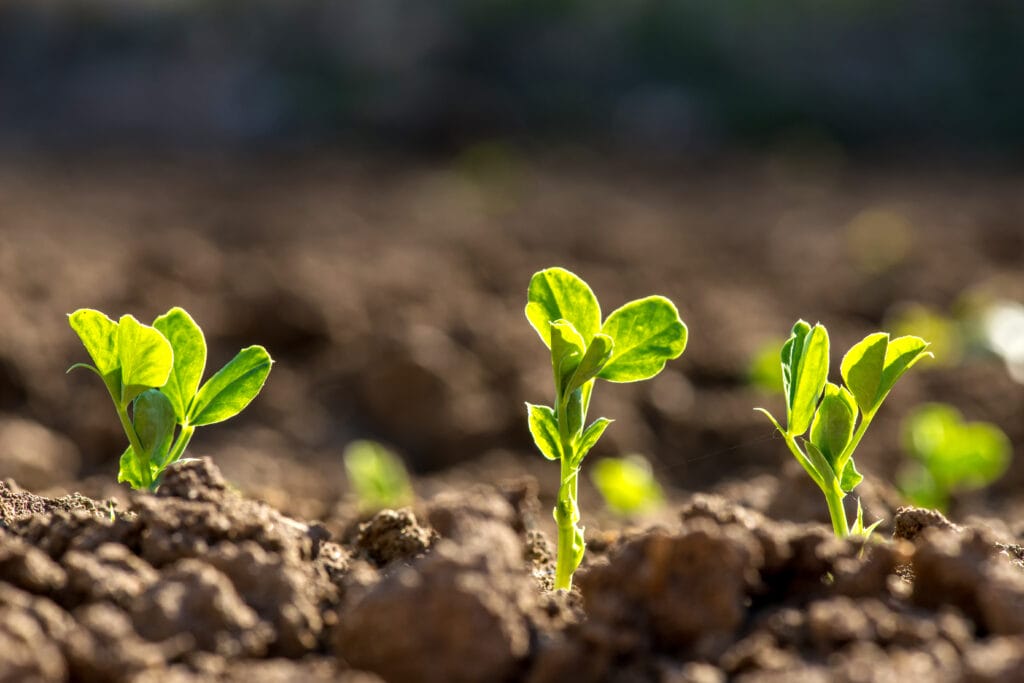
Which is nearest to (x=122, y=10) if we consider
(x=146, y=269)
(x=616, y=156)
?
(x=616, y=156)

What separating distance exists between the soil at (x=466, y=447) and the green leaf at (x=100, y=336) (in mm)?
146

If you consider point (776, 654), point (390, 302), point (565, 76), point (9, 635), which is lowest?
point (9, 635)

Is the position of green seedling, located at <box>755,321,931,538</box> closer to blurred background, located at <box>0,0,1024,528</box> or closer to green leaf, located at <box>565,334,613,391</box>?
green leaf, located at <box>565,334,613,391</box>

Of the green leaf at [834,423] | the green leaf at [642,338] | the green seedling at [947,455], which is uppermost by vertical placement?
the green seedling at [947,455]

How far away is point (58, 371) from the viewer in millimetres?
3371

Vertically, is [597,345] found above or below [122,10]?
below

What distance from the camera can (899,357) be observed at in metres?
1.25

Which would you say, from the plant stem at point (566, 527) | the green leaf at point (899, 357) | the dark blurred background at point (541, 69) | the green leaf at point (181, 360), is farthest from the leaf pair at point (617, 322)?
the dark blurred background at point (541, 69)

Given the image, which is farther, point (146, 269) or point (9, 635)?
point (146, 269)

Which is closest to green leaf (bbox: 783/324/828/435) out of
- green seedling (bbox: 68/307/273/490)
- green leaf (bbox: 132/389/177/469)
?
green seedling (bbox: 68/307/273/490)

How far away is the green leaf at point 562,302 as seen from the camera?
1.26 metres

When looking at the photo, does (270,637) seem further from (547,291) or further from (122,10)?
→ (122,10)

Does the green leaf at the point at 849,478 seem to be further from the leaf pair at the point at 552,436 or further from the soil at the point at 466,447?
the leaf pair at the point at 552,436

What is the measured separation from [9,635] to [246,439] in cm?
212
